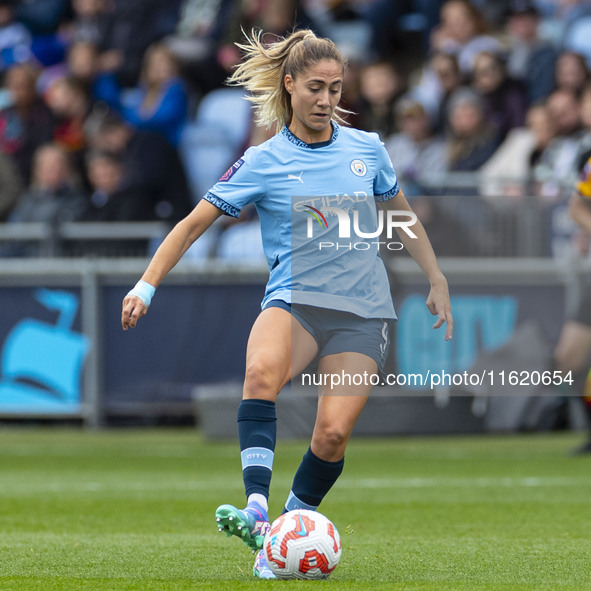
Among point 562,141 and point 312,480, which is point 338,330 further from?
point 562,141

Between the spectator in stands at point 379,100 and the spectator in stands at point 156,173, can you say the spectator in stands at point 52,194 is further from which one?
the spectator in stands at point 379,100

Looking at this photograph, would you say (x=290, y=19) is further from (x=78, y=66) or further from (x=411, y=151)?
(x=78, y=66)

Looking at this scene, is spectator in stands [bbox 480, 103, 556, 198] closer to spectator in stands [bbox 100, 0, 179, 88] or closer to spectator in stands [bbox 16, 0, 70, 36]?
spectator in stands [bbox 100, 0, 179, 88]

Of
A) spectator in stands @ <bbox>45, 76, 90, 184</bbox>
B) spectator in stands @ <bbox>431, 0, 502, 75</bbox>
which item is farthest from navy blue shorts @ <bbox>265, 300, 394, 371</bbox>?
spectator in stands @ <bbox>45, 76, 90, 184</bbox>

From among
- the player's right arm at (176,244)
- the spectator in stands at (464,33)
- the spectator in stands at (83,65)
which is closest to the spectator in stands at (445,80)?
the spectator in stands at (464,33)

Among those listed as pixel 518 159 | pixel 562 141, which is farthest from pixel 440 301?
pixel 518 159

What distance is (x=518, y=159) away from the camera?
493 inches

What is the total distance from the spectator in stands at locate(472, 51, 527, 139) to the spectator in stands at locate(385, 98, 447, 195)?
63 centimetres

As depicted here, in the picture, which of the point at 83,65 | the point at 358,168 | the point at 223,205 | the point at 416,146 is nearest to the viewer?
the point at 223,205

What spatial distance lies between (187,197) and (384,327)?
29.2 feet

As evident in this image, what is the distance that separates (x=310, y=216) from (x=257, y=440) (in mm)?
913

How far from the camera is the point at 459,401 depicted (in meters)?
11.7

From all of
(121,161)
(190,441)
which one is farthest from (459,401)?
(121,161)

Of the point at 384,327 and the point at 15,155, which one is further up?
the point at 384,327
